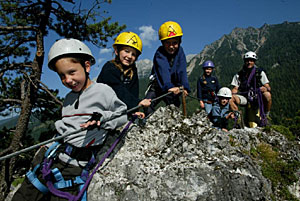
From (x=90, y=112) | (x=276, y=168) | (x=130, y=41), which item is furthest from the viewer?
(x=130, y=41)

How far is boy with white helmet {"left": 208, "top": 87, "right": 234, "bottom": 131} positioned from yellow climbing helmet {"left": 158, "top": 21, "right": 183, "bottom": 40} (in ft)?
11.9

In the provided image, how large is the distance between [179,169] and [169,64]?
3.00 meters

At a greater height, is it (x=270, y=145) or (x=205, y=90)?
(x=205, y=90)

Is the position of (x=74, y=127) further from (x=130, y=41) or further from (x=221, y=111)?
(x=221, y=111)

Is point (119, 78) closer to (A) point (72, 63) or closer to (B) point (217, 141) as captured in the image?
(A) point (72, 63)

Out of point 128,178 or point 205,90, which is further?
point 205,90

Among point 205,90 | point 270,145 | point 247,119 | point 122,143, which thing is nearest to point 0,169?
point 122,143

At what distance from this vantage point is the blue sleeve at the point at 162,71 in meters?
4.38

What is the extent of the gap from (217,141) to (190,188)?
3.13 ft

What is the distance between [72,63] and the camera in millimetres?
2508

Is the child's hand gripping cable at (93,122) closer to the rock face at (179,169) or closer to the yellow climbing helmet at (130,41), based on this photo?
the rock face at (179,169)

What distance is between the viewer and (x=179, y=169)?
2.46m

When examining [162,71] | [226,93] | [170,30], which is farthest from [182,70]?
[226,93]

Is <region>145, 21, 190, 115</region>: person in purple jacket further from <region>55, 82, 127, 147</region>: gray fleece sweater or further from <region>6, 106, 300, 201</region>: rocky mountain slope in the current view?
<region>55, 82, 127, 147</region>: gray fleece sweater
